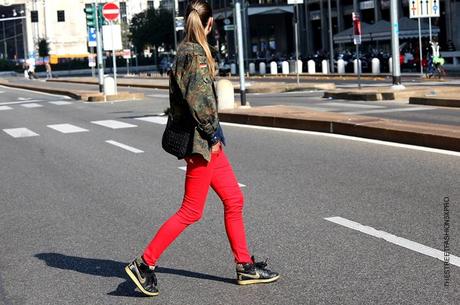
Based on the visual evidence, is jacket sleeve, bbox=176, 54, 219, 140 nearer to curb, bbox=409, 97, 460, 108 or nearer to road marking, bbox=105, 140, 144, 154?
road marking, bbox=105, 140, 144, 154

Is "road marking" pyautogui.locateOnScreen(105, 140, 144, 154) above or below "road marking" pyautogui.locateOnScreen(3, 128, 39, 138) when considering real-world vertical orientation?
below

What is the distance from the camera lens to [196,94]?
5.66 meters

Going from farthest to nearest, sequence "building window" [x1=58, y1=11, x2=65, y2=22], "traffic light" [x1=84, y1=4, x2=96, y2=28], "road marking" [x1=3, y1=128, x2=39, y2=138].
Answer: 1. "building window" [x1=58, y1=11, x2=65, y2=22]
2. "traffic light" [x1=84, y1=4, x2=96, y2=28]
3. "road marking" [x1=3, y1=128, x2=39, y2=138]

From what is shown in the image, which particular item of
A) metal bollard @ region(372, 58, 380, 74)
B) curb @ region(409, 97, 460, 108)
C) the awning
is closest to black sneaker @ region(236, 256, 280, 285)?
curb @ region(409, 97, 460, 108)

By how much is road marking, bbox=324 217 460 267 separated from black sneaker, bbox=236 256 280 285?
1239 millimetres

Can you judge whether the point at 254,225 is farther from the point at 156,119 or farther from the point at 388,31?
the point at 388,31

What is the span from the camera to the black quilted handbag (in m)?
5.77

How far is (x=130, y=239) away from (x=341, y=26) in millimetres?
69922

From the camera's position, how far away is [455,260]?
6.37 meters

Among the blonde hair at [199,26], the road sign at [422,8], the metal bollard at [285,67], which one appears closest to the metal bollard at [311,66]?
the metal bollard at [285,67]

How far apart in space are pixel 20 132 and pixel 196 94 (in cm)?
1674

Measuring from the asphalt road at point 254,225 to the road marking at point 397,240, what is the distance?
4 centimetres

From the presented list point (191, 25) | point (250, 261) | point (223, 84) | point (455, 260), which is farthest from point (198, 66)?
point (223, 84)

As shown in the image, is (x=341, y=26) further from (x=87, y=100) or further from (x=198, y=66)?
(x=198, y=66)
